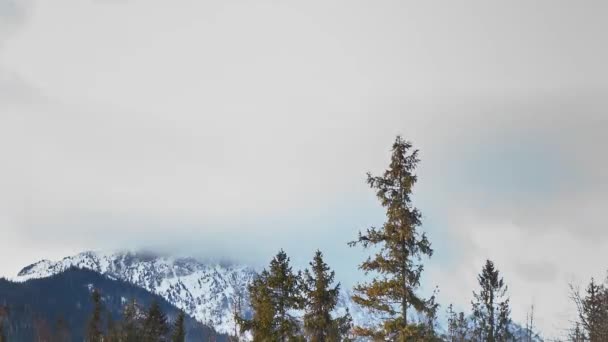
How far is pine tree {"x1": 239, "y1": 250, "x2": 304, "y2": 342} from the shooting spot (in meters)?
34.5

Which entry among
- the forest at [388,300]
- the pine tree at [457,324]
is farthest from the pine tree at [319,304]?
the pine tree at [457,324]

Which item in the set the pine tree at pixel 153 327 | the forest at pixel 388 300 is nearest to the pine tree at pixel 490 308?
the forest at pixel 388 300

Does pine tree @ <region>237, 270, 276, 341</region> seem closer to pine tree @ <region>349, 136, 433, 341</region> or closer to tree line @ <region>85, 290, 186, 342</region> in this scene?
pine tree @ <region>349, 136, 433, 341</region>

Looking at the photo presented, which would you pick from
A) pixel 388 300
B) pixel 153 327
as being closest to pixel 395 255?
pixel 388 300

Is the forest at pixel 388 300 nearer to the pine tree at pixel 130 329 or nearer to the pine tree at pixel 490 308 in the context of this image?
the pine tree at pixel 490 308

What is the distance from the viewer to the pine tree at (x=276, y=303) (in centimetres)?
3453

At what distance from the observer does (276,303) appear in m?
34.9

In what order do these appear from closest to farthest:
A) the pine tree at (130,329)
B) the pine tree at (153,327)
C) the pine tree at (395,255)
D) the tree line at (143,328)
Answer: the pine tree at (395,255)
the pine tree at (153,327)
the tree line at (143,328)
the pine tree at (130,329)

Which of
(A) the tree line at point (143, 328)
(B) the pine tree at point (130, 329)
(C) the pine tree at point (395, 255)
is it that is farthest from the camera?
(B) the pine tree at point (130, 329)

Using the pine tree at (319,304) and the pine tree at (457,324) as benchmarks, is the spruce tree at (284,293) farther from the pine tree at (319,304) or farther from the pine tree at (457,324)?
the pine tree at (457,324)

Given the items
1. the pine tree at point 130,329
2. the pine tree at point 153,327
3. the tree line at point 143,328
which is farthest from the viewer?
the pine tree at point 130,329

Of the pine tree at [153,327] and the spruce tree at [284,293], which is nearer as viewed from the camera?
the spruce tree at [284,293]

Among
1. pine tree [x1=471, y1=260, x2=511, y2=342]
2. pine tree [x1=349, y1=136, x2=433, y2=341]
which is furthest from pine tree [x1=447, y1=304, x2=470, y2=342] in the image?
pine tree [x1=349, y1=136, x2=433, y2=341]

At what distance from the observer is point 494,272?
53812 mm
